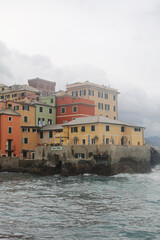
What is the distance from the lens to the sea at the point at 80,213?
19.2m

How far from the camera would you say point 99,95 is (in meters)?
90.1

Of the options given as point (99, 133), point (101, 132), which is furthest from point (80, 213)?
point (101, 132)

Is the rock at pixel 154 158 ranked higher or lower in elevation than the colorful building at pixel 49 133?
lower

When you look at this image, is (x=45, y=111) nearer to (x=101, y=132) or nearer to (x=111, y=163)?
(x=101, y=132)

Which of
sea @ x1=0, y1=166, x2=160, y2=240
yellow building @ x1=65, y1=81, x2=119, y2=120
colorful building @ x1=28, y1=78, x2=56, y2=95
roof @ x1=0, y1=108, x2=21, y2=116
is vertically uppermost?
colorful building @ x1=28, y1=78, x2=56, y2=95

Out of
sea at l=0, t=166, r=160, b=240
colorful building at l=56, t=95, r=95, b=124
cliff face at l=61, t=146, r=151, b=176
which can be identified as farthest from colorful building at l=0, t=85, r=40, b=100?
sea at l=0, t=166, r=160, b=240

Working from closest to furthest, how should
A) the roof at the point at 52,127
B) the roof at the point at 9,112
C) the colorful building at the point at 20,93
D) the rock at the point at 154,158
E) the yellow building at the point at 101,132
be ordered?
the yellow building at the point at 101,132 < the roof at the point at 9,112 < the roof at the point at 52,127 < the colorful building at the point at 20,93 < the rock at the point at 154,158

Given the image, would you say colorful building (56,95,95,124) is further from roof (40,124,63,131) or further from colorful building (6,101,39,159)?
colorful building (6,101,39,159)

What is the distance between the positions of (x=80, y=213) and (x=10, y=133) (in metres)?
46.9

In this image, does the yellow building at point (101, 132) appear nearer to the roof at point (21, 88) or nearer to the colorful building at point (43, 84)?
the roof at point (21, 88)

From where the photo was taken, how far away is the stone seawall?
175 feet

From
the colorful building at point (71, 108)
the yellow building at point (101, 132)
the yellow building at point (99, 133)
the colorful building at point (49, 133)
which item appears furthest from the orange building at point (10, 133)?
the colorful building at point (71, 108)

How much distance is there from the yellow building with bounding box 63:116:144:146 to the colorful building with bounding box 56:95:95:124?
11.9 meters

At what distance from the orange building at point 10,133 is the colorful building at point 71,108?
40.7ft
